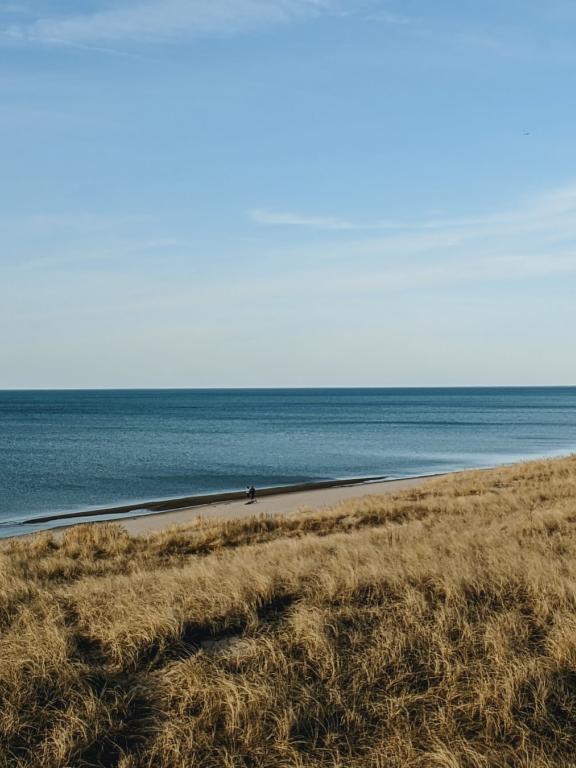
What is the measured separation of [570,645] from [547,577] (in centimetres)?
197

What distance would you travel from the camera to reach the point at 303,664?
666 cm

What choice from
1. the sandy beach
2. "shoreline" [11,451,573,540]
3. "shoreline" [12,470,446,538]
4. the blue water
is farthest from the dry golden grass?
the blue water

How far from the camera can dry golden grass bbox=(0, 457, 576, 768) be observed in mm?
5484

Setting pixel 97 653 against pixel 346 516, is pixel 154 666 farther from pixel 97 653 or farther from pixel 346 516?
pixel 346 516

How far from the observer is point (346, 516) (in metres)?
20.4

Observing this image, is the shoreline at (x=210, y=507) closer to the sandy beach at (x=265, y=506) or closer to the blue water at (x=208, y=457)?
the sandy beach at (x=265, y=506)

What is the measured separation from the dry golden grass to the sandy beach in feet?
48.5

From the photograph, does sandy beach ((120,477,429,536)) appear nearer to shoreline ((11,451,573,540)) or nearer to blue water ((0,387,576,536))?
shoreline ((11,451,573,540))

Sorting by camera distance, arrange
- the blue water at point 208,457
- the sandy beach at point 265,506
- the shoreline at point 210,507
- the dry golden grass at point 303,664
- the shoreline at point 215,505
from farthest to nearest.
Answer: the blue water at point 208,457
the shoreline at point 215,505
the shoreline at point 210,507
the sandy beach at point 265,506
the dry golden grass at point 303,664

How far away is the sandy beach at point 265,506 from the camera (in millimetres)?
25845

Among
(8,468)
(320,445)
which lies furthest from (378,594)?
(320,445)

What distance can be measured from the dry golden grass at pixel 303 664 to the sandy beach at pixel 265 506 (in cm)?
1477

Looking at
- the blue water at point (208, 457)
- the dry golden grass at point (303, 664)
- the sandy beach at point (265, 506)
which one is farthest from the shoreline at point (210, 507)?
the dry golden grass at point (303, 664)

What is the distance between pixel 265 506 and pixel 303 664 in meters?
23.2
